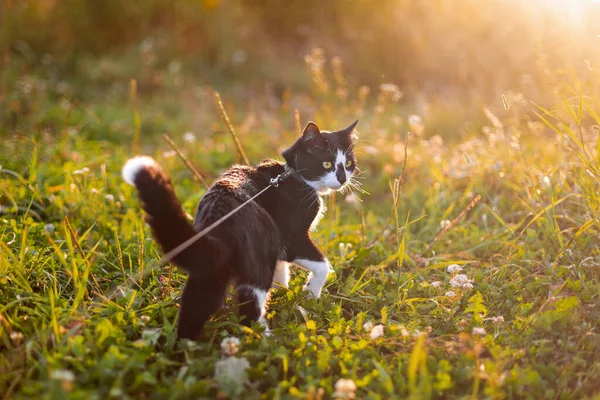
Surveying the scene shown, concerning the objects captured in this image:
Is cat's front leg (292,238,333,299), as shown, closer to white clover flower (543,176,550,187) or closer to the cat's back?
the cat's back

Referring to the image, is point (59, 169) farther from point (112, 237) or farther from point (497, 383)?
point (497, 383)

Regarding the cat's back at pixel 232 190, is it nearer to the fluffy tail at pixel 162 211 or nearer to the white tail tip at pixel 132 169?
the fluffy tail at pixel 162 211

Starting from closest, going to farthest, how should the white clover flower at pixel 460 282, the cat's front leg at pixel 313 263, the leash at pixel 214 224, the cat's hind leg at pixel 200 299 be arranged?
the leash at pixel 214 224
the cat's hind leg at pixel 200 299
the white clover flower at pixel 460 282
the cat's front leg at pixel 313 263

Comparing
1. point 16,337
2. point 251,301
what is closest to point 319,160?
point 251,301

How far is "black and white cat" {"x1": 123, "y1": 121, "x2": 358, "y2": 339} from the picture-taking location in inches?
71.2

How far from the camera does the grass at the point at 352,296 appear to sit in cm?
187

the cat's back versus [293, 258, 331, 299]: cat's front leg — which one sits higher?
the cat's back

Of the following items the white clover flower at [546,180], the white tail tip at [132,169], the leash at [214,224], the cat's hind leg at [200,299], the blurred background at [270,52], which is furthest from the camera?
the blurred background at [270,52]

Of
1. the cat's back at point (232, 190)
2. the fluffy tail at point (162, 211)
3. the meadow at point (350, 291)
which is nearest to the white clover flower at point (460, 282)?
the meadow at point (350, 291)

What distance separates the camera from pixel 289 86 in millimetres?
7742

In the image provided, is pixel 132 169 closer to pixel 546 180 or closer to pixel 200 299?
pixel 200 299

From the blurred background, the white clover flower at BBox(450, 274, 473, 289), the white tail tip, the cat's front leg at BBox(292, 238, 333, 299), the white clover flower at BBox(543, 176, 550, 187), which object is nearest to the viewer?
the white tail tip

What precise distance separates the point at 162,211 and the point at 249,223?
0.47 meters

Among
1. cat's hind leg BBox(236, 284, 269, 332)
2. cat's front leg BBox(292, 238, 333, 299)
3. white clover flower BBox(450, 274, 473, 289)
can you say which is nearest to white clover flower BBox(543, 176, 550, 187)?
white clover flower BBox(450, 274, 473, 289)
